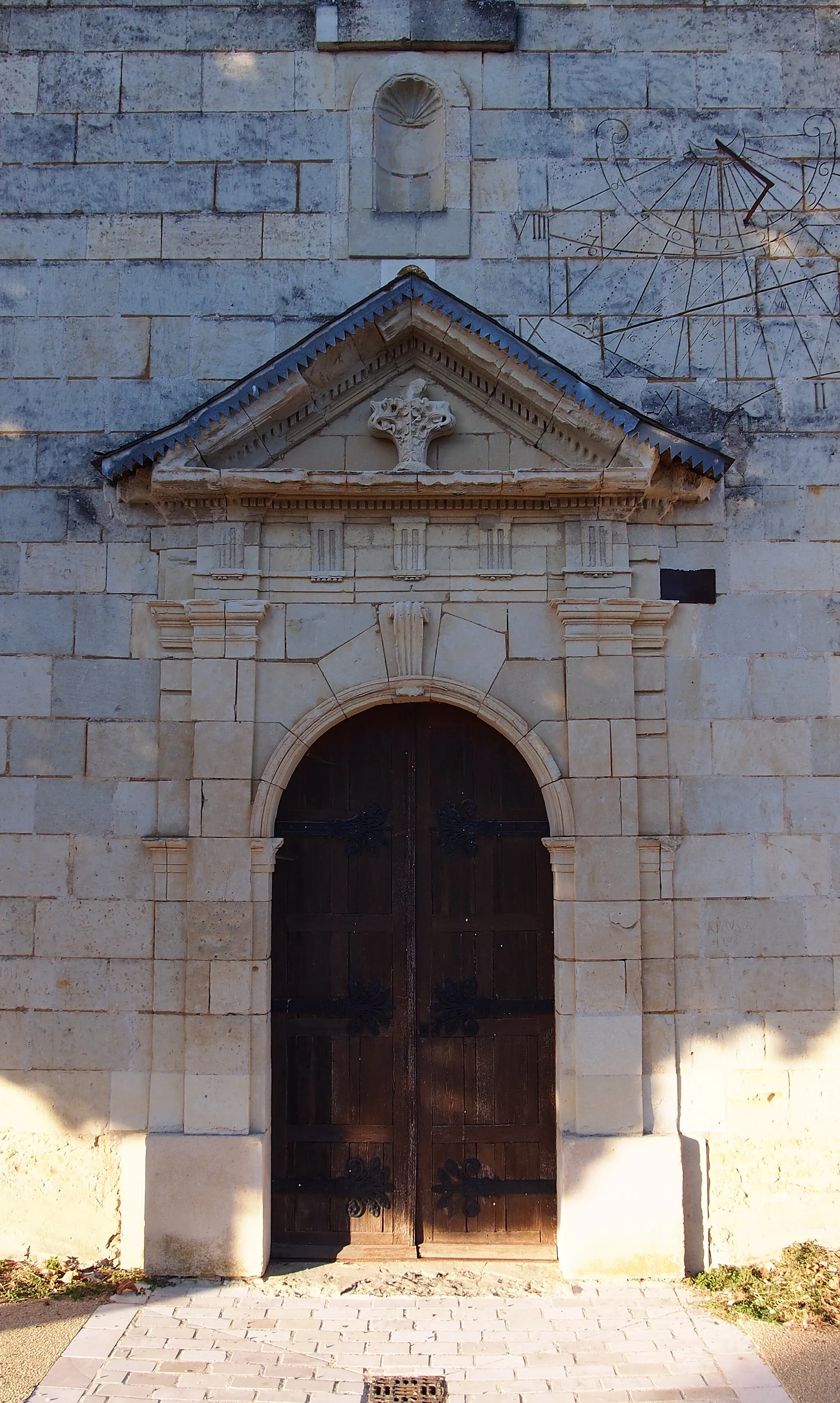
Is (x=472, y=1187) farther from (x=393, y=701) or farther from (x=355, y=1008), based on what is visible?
(x=393, y=701)

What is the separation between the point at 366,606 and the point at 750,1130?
3365 mm

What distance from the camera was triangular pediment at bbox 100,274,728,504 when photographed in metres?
5.34

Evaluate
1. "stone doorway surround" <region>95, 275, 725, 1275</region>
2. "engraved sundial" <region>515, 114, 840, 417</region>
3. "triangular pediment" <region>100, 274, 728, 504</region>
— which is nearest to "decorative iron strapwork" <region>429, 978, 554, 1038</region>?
"stone doorway surround" <region>95, 275, 725, 1275</region>

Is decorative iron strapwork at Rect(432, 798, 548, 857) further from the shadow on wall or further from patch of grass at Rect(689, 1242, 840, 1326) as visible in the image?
patch of grass at Rect(689, 1242, 840, 1326)

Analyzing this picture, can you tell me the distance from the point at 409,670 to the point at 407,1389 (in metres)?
3.21

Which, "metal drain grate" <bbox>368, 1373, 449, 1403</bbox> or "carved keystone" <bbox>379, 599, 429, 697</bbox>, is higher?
"carved keystone" <bbox>379, 599, 429, 697</bbox>

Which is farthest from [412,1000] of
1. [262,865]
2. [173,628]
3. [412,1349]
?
[173,628]

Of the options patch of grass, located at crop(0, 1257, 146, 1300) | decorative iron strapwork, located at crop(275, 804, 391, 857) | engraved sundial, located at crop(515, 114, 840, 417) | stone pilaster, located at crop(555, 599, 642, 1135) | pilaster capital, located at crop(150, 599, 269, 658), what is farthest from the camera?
engraved sundial, located at crop(515, 114, 840, 417)

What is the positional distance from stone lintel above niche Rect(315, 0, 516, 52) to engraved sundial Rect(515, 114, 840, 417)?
838 millimetres

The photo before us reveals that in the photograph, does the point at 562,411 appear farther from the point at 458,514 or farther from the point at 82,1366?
the point at 82,1366

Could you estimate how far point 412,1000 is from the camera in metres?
5.59

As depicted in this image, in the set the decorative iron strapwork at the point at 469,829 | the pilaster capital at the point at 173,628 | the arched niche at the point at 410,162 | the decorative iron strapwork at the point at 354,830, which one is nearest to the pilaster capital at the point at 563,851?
the decorative iron strapwork at the point at 469,829

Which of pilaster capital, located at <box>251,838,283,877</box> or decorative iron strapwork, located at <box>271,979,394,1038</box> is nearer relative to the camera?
pilaster capital, located at <box>251,838,283,877</box>

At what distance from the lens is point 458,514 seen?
5586 mm
